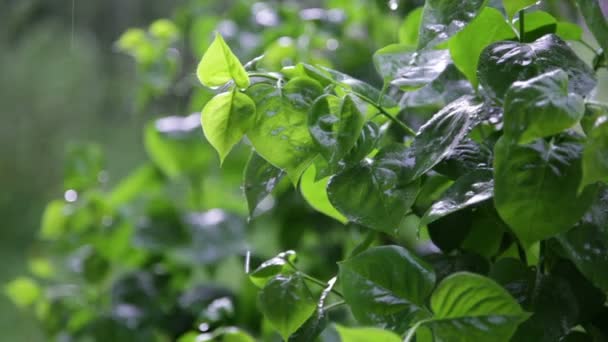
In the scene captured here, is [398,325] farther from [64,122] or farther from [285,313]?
[64,122]

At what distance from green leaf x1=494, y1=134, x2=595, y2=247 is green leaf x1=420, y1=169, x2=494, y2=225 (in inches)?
0.9

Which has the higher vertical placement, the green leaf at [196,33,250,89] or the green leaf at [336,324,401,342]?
the green leaf at [196,33,250,89]

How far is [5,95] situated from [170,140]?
748 millimetres

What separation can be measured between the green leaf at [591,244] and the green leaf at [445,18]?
0.31 feet

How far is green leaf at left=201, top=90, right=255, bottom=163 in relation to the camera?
0.35 m

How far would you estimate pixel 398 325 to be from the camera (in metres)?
0.32

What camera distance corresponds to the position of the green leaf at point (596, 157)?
0.27m

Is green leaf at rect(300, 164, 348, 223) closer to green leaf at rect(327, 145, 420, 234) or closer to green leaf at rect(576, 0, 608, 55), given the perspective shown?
green leaf at rect(327, 145, 420, 234)

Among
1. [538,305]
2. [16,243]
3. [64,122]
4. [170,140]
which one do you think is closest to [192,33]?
[170,140]

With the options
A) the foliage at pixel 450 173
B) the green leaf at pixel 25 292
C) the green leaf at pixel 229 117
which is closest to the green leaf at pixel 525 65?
the foliage at pixel 450 173

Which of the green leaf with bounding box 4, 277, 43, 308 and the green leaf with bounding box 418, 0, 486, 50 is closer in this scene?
the green leaf with bounding box 418, 0, 486, 50

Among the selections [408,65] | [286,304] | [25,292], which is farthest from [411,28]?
[25,292]

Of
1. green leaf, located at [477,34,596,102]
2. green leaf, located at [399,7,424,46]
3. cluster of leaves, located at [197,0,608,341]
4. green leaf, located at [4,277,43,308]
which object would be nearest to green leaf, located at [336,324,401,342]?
cluster of leaves, located at [197,0,608,341]

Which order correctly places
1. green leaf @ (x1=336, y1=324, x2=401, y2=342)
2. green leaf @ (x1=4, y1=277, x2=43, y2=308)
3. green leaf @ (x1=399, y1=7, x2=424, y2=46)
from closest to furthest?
green leaf @ (x1=336, y1=324, x2=401, y2=342), green leaf @ (x1=399, y1=7, x2=424, y2=46), green leaf @ (x1=4, y1=277, x2=43, y2=308)
